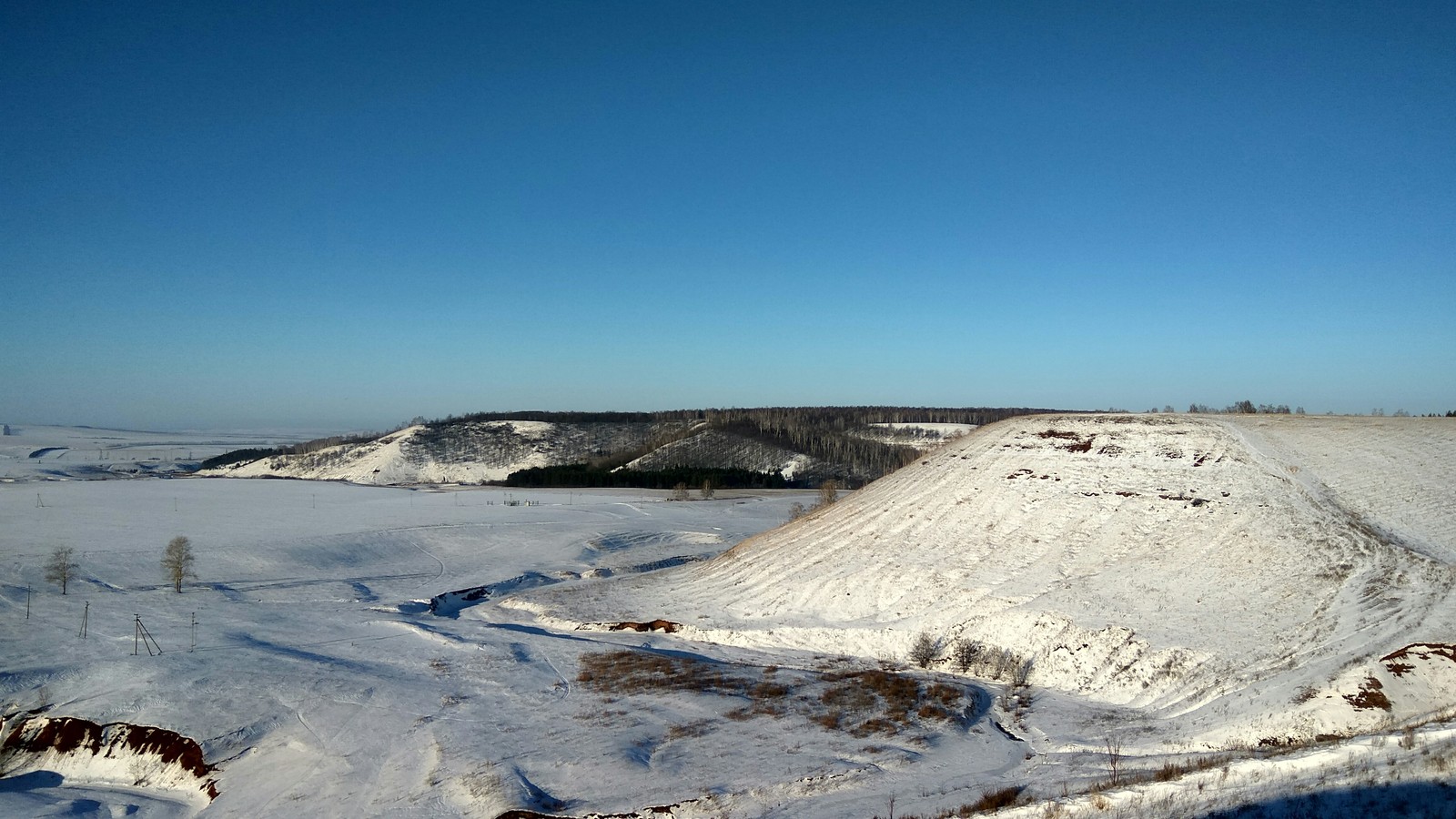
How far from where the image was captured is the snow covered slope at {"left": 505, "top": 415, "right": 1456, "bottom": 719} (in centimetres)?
2002

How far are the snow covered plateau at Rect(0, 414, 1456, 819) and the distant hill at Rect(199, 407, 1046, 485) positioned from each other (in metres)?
77.0

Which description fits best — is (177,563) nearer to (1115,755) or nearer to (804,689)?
(804,689)

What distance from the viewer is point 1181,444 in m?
32.7

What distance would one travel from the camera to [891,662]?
24969 mm

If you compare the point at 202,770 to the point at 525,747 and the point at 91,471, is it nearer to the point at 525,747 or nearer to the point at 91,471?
the point at 525,747

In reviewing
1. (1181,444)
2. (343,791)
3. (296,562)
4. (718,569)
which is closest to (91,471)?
(296,562)

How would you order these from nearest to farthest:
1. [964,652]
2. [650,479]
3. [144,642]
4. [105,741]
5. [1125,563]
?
[105,741] < [964,652] < [1125,563] < [144,642] < [650,479]

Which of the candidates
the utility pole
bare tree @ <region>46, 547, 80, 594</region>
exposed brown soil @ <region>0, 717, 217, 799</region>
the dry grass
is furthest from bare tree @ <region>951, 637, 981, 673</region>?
bare tree @ <region>46, 547, 80, 594</region>

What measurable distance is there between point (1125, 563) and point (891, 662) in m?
8.43

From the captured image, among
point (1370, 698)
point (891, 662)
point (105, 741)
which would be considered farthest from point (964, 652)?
point (105, 741)

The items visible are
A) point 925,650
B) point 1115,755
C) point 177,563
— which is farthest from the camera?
point 177,563

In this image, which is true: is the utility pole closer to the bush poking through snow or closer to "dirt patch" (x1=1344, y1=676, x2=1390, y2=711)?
the bush poking through snow

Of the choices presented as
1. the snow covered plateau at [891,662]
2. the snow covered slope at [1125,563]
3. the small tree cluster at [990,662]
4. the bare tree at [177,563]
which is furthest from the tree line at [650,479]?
the small tree cluster at [990,662]

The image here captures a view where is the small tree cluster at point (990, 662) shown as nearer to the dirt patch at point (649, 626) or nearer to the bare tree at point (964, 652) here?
the bare tree at point (964, 652)
